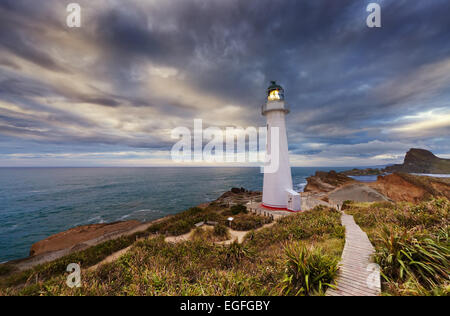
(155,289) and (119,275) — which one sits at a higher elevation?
(155,289)

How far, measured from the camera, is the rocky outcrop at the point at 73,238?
50.6ft

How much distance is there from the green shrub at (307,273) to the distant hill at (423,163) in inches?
5094

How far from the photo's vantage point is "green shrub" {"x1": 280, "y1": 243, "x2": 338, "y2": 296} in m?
4.11

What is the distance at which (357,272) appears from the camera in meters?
4.68

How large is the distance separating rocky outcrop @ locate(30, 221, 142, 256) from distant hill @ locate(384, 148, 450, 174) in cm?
13667

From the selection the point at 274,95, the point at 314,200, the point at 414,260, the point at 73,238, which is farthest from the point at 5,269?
the point at 314,200

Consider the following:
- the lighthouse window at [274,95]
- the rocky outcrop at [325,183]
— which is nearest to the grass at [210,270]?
the lighthouse window at [274,95]

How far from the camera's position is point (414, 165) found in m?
91.2

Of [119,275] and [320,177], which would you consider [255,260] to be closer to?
[119,275]

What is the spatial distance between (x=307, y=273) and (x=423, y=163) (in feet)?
465
